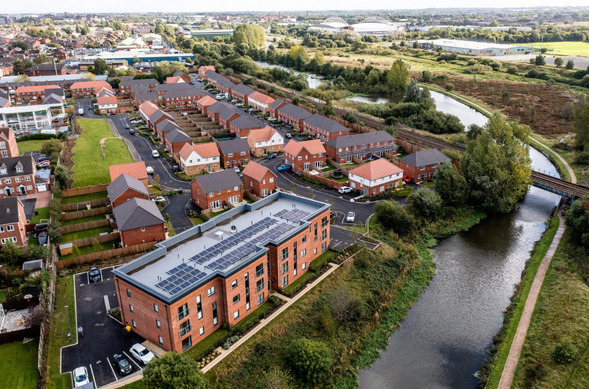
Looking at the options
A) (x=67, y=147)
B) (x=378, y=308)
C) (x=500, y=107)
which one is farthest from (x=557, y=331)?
(x=500, y=107)

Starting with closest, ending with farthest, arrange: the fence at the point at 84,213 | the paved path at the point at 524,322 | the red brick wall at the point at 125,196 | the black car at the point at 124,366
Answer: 1. the black car at the point at 124,366
2. the paved path at the point at 524,322
3. the red brick wall at the point at 125,196
4. the fence at the point at 84,213

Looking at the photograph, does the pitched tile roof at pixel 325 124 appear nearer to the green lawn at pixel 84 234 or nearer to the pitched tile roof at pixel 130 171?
the pitched tile roof at pixel 130 171

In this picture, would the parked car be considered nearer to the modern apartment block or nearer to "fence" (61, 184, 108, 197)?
the modern apartment block

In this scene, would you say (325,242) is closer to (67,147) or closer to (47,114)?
(67,147)

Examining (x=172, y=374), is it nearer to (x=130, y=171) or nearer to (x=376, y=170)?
(x=130, y=171)

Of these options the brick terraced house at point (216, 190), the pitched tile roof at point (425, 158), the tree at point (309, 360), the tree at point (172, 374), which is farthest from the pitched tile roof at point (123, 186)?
the pitched tile roof at point (425, 158)

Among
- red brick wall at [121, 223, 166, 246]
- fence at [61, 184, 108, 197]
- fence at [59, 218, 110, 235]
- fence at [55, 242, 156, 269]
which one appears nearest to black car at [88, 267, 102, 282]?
fence at [55, 242, 156, 269]
